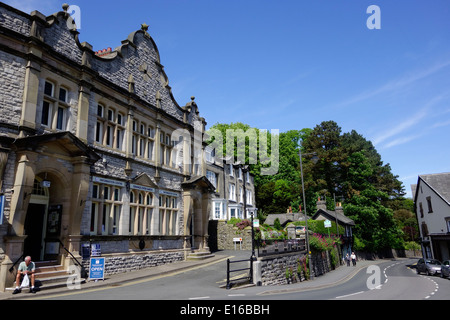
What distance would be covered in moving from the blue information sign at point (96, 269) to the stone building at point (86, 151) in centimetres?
76

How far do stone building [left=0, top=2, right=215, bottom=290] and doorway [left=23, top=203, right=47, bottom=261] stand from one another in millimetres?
41

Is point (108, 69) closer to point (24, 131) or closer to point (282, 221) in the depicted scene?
point (24, 131)

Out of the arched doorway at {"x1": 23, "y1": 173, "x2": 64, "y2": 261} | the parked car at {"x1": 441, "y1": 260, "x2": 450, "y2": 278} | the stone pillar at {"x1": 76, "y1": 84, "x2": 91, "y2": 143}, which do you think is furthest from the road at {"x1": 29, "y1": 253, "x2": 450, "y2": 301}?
the parked car at {"x1": 441, "y1": 260, "x2": 450, "y2": 278}

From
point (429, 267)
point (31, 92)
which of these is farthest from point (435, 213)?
point (31, 92)

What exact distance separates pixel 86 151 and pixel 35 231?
415cm

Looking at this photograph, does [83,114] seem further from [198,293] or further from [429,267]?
[429,267]

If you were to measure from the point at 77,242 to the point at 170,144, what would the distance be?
10.1 meters

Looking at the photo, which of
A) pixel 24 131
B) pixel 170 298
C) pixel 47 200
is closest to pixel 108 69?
pixel 24 131

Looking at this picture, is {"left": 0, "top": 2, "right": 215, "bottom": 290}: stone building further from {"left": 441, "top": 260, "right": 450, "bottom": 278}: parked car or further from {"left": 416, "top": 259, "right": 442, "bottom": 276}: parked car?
{"left": 416, "top": 259, "right": 442, "bottom": 276}: parked car

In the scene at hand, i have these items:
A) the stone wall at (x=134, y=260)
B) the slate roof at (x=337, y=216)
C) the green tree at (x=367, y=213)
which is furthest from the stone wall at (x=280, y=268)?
the green tree at (x=367, y=213)

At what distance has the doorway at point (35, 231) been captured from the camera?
14000mm

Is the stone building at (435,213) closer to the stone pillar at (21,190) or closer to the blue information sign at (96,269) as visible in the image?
the blue information sign at (96,269)

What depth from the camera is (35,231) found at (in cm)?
1429

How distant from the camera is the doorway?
14.0m
